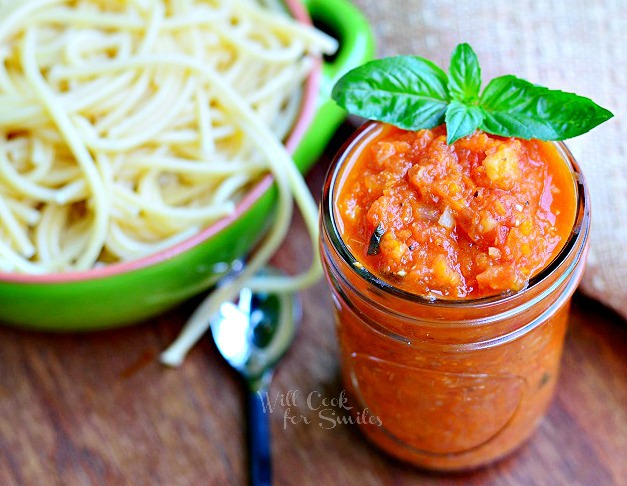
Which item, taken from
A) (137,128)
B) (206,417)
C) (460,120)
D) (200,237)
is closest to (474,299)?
(460,120)

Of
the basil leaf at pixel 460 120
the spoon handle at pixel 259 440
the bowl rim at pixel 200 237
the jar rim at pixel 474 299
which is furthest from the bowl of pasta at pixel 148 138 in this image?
the basil leaf at pixel 460 120

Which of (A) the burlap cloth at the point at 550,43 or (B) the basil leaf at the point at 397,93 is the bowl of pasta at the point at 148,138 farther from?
(B) the basil leaf at the point at 397,93

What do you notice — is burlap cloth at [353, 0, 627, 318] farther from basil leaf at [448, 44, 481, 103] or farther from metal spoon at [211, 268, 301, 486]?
metal spoon at [211, 268, 301, 486]

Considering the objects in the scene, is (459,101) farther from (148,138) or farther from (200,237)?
(148,138)

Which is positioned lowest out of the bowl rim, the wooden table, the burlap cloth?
the wooden table

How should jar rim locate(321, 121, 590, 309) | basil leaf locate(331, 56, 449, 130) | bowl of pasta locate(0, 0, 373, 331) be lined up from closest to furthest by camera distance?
1. jar rim locate(321, 121, 590, 309)
2. basil leaf locate(331, 56, 449, 130)
3. bowl of pasta locate(0, 0, 373, 331)

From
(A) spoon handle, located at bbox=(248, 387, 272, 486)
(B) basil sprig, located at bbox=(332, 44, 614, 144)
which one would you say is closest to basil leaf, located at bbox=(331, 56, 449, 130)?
(B) basil sprig, located at bbox=(332, 44, 614, 144)

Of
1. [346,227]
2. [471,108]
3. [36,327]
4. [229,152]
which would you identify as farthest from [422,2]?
[36,327]
